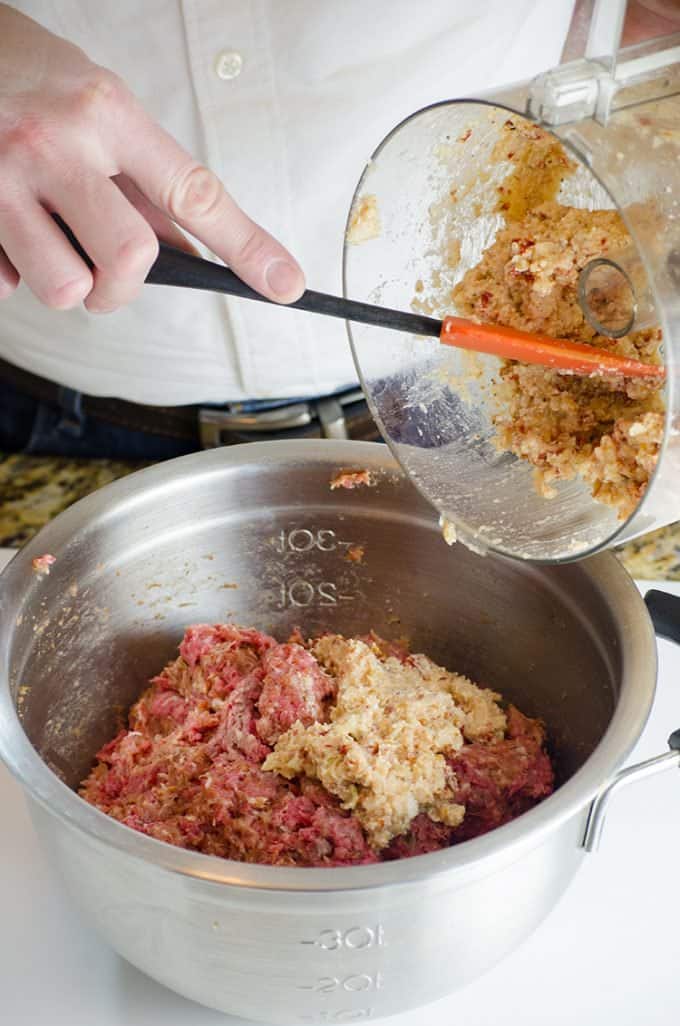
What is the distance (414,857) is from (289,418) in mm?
902

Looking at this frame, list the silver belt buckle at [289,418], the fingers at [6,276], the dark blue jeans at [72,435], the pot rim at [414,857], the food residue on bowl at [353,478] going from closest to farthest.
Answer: the pot rim at [414,857] → the fingers at [6,276] → the food residue on bowl at [353,478] → the silver belt buckle at [289,418] → the dark blue jeans at [72,435]

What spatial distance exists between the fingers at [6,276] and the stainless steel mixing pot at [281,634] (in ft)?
0.82

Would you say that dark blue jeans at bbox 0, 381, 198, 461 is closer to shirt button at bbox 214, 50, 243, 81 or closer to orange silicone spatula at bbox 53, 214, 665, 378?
shirt button at bbox 214, 50, 243, 81

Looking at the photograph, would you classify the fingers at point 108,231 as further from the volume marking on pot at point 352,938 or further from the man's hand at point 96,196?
the volume marking on pot at point 352,938

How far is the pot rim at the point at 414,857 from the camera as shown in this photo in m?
0.76

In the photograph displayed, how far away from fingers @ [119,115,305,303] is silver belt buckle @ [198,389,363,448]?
2.07ft

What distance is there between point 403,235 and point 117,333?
0.58 metres

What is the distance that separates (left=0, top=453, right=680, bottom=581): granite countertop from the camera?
160 cm

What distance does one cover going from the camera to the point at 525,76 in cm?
140

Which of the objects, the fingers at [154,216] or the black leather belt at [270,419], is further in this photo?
the black leather belt at [270,419]

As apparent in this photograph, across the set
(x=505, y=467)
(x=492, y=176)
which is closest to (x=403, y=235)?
(x=492, y=176)

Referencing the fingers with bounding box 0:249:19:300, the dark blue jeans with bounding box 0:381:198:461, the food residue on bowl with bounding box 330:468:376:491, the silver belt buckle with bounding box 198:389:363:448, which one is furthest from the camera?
the dark blue jeans with bounding box 0:381:198:461

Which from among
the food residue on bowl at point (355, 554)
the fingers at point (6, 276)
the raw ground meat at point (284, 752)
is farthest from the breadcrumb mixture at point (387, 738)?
the fingers at point (6, 276)

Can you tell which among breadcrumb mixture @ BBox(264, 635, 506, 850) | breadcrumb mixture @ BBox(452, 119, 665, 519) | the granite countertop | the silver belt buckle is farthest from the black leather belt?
breadcrumb mixture @ BBox(452, 119, 665, 519)
